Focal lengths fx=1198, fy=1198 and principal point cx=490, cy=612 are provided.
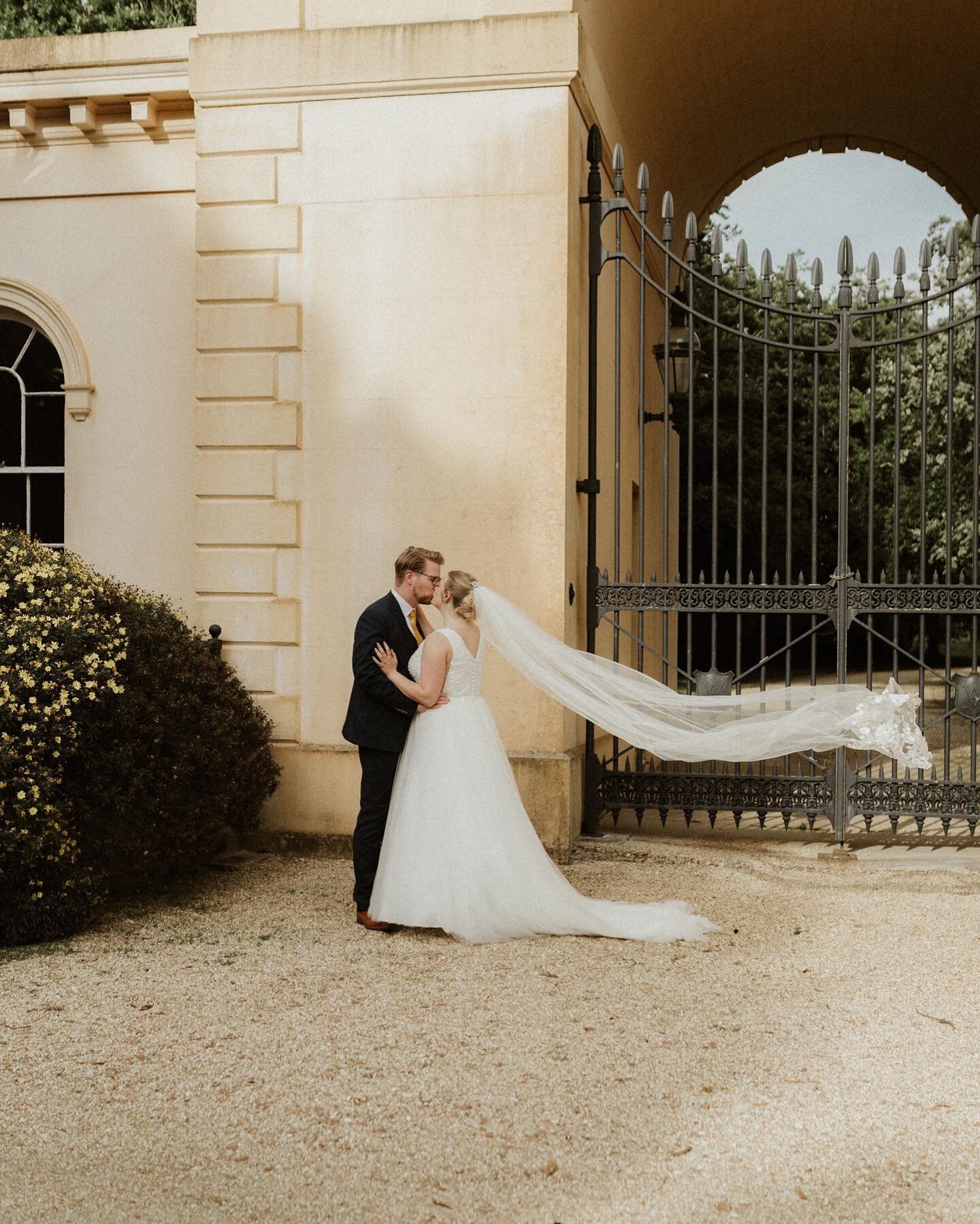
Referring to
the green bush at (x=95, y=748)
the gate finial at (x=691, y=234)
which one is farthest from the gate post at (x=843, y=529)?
the green bush at (x=95, y=748)

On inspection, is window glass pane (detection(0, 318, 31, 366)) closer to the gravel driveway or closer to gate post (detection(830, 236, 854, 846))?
the gravel driveway

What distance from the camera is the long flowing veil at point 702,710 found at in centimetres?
594

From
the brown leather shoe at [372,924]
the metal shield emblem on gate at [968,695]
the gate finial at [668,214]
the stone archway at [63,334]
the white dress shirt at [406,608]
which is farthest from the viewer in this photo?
the stone archway at [63,334]

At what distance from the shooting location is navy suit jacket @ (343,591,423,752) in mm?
5855

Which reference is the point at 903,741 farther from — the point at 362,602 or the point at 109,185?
the point at 109,185

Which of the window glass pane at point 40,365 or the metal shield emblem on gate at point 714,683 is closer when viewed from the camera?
the metal shield emblem on gate at point 714,683

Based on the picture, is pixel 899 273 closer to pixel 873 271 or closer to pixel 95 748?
pixel 873 271

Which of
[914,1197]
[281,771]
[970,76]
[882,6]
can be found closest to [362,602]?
[281,771]

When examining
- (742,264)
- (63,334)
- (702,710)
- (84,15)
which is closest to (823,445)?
(84,15)

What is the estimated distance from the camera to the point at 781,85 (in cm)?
1106

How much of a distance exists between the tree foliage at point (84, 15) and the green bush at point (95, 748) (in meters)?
19.1

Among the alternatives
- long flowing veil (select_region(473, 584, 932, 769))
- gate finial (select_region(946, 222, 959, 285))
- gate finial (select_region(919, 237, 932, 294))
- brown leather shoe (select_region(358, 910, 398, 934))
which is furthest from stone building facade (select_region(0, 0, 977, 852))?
gate finial (select_region(946, 222, 959, 285))

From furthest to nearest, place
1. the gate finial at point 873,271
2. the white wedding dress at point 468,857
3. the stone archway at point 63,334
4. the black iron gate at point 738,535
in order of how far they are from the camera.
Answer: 1. the stone archway at point 63,334
2. the black iron gate at point 738,535
3. the gate finial at point 873,271
4. the white wedding dress at point 468,857

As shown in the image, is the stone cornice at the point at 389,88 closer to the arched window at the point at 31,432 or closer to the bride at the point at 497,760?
the arched window at the point at 31,432
